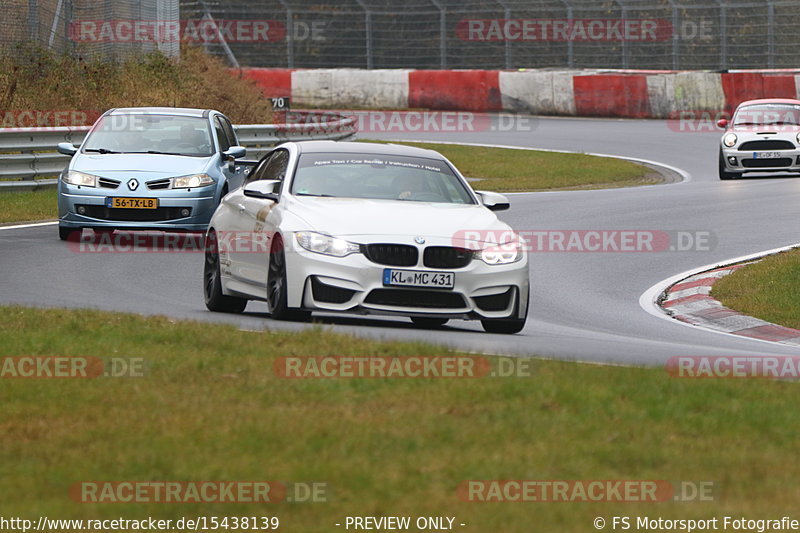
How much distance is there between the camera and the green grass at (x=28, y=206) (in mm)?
19891

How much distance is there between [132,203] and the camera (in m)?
16.6

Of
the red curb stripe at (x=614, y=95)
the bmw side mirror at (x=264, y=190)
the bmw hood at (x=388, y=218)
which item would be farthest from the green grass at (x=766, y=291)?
the red curb stripe at (x=614, y=95)

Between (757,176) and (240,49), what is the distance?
77.4ft

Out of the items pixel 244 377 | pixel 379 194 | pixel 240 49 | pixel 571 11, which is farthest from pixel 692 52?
pixel 244 377

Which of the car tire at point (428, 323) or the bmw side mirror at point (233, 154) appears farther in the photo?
the bmw side mirror at point (233, 154)

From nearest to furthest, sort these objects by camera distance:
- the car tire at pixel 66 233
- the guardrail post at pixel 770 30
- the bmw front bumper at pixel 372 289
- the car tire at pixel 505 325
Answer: the bmw front bumper at pixel 372 289, the car tire at pixel 505 325, the car tire at pixel 66 233, the guardrail post at pixel 770 30

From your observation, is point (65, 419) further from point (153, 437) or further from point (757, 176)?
point (757, 176)

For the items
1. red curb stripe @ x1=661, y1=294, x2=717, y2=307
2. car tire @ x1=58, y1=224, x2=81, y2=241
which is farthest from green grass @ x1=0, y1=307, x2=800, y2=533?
car tire @ x1=58, y1=224, x2=81, y2=241

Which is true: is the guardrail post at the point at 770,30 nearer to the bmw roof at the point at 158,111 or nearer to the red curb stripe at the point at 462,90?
the red curb stripe at the point at 462,90

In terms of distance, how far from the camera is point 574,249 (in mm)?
17969

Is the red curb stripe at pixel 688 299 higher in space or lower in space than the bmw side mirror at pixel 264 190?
lower

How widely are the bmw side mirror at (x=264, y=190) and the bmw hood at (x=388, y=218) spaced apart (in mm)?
183

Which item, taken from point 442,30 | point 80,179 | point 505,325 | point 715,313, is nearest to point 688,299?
point 715,313

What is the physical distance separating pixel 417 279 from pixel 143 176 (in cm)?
710
